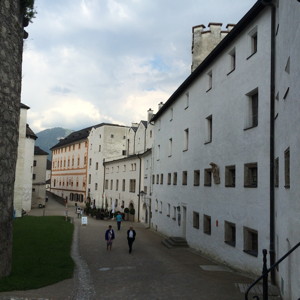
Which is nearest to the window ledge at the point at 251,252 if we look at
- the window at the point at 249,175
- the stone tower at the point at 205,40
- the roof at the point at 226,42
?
the window at the point at 249,175

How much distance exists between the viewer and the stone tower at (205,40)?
28.5 m

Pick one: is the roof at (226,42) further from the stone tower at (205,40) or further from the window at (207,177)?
the window at (207,177)

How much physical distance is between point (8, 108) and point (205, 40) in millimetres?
21653

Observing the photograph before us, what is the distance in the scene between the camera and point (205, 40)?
28625 mm

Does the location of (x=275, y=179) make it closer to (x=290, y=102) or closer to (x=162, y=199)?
(x=290, y=102)

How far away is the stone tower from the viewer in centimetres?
2848

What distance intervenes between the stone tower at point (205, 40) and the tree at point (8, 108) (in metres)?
19.7

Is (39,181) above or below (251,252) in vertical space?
above

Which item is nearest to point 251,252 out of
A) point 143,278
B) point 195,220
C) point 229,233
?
point 229,233

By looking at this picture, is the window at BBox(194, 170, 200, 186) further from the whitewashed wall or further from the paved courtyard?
the paved courtyard

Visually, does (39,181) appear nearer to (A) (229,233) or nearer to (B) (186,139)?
(B) (186,139)

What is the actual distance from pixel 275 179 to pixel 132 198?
32.1 metres

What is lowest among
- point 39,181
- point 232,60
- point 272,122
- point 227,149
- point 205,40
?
point 39,181

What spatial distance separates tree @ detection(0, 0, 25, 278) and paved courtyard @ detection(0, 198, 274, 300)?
1816 mm
